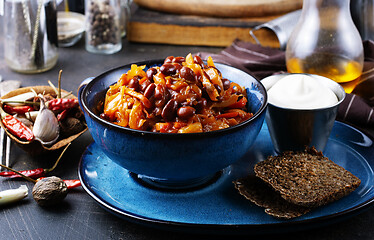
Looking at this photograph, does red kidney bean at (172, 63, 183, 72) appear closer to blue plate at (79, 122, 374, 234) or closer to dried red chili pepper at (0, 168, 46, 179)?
blue plate at (79, 122, 374, 234)

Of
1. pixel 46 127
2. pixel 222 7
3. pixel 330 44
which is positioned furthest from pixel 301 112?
pixel 222 7

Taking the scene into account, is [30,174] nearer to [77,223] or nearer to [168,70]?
[77,223]

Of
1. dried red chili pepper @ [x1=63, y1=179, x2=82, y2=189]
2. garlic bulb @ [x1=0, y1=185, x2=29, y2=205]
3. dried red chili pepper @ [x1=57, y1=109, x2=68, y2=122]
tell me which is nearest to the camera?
garlic bulb @ [x1=0, y1=185, x2=29, y2=205]

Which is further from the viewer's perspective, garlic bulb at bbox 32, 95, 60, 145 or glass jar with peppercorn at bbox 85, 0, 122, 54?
glass jar with peppercorn at bbox 85, 0, 122, 54

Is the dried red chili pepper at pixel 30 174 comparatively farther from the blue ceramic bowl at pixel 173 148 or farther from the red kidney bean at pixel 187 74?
the red kidney bean at pixel 187 74

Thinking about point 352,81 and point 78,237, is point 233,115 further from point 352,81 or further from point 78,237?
point 352,81

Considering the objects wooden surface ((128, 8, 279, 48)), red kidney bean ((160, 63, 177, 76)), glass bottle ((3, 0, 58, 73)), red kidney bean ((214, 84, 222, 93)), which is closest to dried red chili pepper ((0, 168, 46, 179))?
red kidney bean ((160, 63, 177, 76))
